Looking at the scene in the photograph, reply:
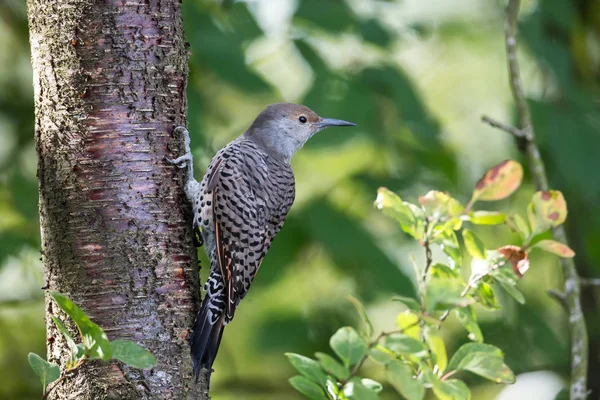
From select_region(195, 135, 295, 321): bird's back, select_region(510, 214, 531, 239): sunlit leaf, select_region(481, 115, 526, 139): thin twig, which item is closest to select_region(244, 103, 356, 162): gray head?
select_region(195, 135, 295, 321): bird's back

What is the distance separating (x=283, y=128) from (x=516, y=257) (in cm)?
235

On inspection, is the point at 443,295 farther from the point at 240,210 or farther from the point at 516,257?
the point at 240,210

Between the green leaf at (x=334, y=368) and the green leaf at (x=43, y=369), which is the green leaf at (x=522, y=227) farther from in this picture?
the green leaf at (x=43, y=369)

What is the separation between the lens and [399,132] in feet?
15.0

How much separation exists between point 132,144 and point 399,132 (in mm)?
2356

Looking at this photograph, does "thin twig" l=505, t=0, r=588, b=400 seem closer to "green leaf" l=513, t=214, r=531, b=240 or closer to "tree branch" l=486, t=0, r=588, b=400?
"tree branch" l=486, t=0, r=588, b=400

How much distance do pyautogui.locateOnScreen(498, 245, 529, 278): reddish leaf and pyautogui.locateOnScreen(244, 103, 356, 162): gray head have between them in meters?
2.24

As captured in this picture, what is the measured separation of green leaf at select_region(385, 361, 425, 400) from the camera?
153 centimetres

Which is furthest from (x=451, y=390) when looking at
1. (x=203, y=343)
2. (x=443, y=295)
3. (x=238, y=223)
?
(x=238, y=223)

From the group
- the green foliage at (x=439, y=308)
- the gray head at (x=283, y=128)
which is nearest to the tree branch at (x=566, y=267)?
the green foliage at (x=439, y=308)

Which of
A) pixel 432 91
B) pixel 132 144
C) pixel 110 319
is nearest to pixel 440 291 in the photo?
pixel 110 319

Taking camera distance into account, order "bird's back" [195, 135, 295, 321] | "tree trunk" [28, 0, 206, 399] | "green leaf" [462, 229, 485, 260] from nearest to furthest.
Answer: "green leaf" [462, 229, 485, 260] < "tree trunk" [28, 0, 206, 399] < "bird's back" [195, 135, 295, 321]

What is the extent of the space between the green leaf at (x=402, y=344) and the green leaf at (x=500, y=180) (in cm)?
47

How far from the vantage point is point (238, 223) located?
3406mm
